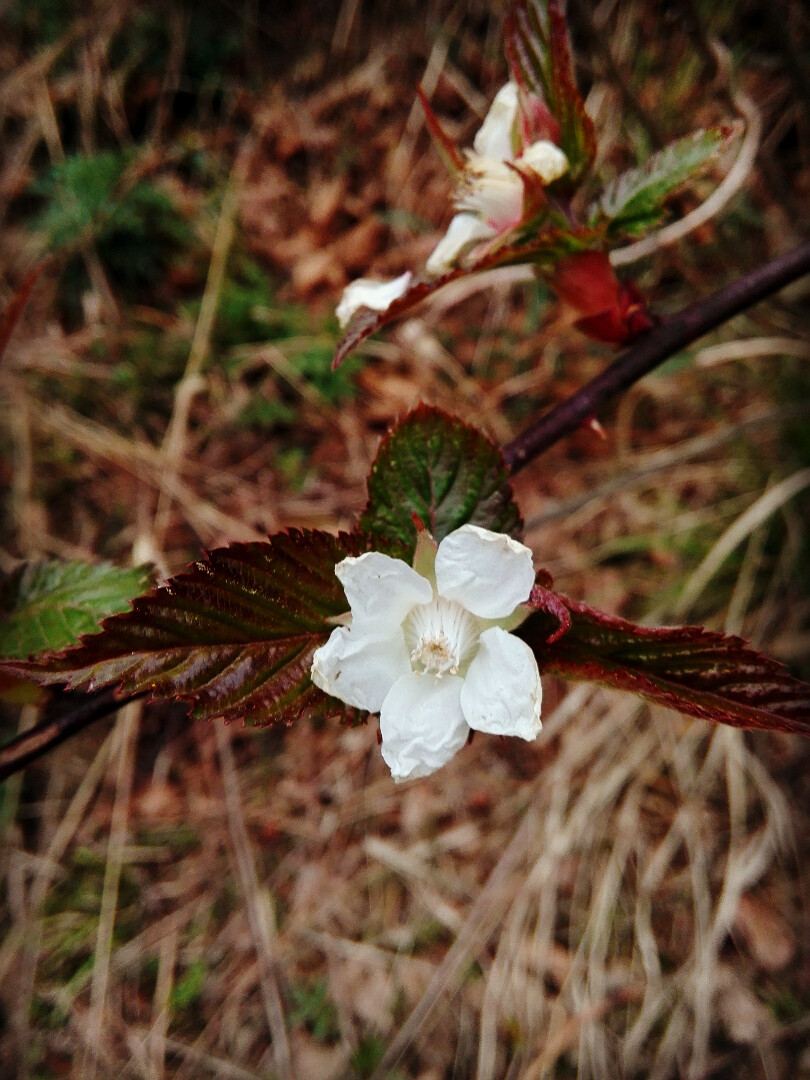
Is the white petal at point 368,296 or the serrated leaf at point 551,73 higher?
the serrated leaf at point 551,73

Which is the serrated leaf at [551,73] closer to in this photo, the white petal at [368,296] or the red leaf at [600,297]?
the red leaf at [600,297]

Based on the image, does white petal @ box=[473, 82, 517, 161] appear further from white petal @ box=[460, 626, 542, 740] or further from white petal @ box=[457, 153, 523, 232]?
white petal @ box=[460, 626, 542, 740]

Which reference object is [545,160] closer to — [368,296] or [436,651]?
[368,296]

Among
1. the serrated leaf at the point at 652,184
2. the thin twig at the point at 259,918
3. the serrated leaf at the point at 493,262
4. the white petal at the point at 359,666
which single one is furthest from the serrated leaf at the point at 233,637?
the thin twig at the point at 259,918

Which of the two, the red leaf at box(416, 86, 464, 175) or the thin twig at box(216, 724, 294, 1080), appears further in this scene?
the thin twig at box(216, 724, 294, 1080)

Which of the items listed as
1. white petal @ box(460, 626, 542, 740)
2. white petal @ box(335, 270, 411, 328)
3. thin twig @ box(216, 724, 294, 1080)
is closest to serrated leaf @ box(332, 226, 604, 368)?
white petal @ box(335, 270, 411, 328)

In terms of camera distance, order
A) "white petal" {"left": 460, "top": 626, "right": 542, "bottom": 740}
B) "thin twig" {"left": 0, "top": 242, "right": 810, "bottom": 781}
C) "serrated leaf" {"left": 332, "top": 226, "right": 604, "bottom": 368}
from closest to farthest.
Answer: "white petal" {"left": 460, "top": 626, "right": 542, "bottom": 740} → "serrated leaf" {"left": 332, "top": 226, "right": 604, "bottom": 368} → "thin twig" {"left": 0, "top": 242, "right": 810, "bottom": 781}
